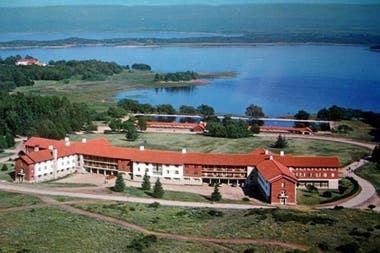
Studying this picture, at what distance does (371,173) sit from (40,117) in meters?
31.1

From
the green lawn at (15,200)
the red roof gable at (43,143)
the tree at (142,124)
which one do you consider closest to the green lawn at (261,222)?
the green lawn at (15,200)

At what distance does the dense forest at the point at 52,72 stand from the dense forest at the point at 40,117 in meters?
29.4

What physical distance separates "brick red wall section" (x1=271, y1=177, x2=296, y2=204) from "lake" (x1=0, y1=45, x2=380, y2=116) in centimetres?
4184

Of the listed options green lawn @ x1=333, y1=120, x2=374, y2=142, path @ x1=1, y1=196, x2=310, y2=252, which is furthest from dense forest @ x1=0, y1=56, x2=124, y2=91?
path @ x1=1, y1=196, x2=310, y2=252

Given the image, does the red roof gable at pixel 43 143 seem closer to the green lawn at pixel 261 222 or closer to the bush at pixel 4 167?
the bush at pixel 4 167

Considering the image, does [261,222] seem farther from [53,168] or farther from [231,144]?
[231,144]

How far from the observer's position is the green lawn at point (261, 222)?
27.5 metres

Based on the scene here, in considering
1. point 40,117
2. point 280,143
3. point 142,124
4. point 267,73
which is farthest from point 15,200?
point 267,73

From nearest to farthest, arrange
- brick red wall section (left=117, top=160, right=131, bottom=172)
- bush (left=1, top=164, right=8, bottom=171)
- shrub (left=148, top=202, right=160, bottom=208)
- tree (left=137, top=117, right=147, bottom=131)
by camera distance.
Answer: shrub (left=148, top=202, right=160, bottom=208) < brick red wall section (left=117, top=160, right=131, bottom=172) < bush (left=1, top=164, right=8, bottom=171) < tree (left=137, top=117, right=147, bottom=131)

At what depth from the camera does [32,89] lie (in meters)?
92.5

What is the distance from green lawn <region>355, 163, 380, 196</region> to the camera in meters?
43.4

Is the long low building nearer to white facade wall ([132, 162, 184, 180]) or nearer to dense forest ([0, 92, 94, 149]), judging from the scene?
white facade wall ([132, 162, 184, 180])

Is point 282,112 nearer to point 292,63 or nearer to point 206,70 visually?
point 206,70

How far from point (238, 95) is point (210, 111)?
20.7m
